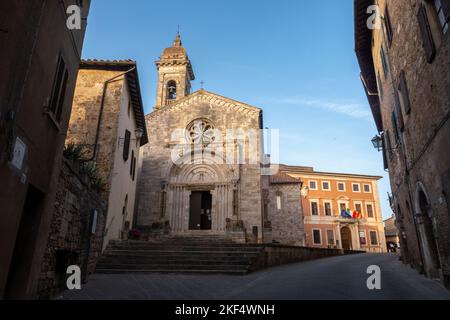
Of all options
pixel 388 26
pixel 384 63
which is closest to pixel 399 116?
pixel 384 63

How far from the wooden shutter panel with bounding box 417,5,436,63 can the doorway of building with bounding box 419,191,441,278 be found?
3.96 metres

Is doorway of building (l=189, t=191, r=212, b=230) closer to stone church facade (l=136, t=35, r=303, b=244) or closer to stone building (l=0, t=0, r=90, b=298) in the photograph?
stone church facade (l=136, t=35, r=303, b=244)

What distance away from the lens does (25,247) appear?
5.41 metres

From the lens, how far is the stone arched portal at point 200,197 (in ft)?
63.4

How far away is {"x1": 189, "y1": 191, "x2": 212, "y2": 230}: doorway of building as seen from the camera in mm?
19766

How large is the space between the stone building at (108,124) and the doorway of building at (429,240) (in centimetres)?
986

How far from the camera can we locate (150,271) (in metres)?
10.7

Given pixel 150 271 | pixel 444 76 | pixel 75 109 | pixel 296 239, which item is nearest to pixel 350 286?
pixel 444 76

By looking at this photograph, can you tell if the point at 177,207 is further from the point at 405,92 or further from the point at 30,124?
the point at 30,124

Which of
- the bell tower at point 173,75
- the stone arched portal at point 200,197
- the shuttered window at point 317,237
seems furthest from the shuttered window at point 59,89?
the shuttered window at point 317,237

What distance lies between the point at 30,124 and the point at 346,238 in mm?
40554

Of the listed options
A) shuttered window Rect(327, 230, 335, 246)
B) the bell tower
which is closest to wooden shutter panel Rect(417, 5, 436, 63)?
the bell tower
